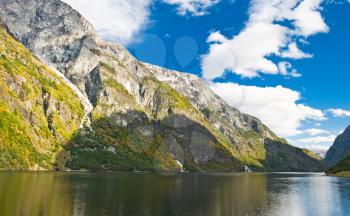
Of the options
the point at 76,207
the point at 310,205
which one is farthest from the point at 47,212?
the point at 310,205

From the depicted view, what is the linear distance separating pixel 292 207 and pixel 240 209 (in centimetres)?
1569

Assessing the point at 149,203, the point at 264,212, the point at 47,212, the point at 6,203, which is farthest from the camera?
the point at 149,203

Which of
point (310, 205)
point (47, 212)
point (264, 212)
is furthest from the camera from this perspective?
point (310, 205)

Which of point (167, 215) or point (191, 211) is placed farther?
point (191, 211)

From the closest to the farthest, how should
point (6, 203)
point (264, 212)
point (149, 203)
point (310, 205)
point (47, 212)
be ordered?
point (47, 212) → point (6, 203) → point (264, 212) → point (149, 203) → point (310, 205)

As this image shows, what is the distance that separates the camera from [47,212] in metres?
67.1

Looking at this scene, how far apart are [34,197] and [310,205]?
68748 mm

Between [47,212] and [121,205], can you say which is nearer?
[47,212]

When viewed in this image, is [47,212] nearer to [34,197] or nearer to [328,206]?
[34,197]

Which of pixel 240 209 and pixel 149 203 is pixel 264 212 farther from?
pixel 149 203

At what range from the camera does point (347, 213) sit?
78.7 meters

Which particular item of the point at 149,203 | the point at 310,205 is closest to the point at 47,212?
the point at 149,203

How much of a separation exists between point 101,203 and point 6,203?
1985 centimetres

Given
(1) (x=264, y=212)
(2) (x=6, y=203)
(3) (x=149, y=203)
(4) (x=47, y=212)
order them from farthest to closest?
(3) (x=149, y=203) → (1) (x=264, y=212) → (2) (x=6, y=203) → (4) (x=47, y=212)
